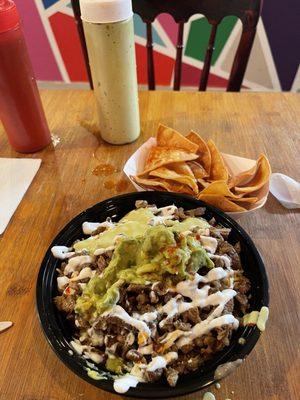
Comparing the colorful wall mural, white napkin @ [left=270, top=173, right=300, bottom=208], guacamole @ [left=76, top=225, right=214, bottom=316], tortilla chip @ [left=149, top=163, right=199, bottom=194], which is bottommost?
the colorful wall mural

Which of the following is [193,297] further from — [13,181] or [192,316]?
[13,181]

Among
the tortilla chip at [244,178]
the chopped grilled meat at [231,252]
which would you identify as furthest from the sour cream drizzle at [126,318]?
the tortilla chip at [244,178]

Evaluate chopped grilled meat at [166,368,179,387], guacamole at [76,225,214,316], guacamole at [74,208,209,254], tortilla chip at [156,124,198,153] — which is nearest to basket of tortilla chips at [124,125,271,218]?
tortilla chip at [156,124,198,153]

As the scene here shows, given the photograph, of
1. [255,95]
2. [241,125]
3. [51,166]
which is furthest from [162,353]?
[255,95]

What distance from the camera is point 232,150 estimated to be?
1.25 metres

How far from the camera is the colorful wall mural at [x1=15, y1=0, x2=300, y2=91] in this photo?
2.40 m

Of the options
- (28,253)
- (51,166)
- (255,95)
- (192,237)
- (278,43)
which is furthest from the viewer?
(278,43)

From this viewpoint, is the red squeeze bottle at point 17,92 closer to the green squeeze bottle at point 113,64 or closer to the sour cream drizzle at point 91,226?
the green squeeze bottle at point 113,64

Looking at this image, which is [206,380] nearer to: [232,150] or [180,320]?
[180,320]

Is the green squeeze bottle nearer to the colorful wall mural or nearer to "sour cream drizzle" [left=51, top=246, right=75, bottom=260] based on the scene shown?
"sour cream drizzle" [left=51, top=246, right=75, bottom=260]

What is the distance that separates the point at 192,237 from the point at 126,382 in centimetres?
32

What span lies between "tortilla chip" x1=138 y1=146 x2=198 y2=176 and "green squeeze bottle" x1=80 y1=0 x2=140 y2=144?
0.19m

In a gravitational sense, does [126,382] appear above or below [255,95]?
above

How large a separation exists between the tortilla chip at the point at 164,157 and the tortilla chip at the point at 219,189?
160 millimetres
